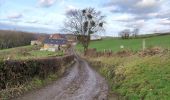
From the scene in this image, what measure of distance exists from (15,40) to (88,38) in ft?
253

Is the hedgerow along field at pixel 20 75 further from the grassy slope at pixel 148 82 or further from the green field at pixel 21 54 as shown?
the grassy slope at pixel 148 82

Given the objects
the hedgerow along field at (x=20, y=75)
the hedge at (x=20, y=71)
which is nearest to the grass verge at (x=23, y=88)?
the hedgerow along field at (x=20, y=75)

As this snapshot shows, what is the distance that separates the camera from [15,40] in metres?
154

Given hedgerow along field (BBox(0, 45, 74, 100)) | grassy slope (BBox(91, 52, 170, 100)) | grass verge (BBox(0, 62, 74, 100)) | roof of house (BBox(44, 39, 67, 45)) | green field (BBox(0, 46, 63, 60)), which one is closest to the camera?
grassy slope (BBox(91, 52, 170, 100))

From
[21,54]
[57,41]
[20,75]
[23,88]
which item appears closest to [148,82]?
[23,88]

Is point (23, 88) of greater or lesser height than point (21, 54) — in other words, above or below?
above

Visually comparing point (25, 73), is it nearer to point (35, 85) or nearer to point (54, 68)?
point (35, 85)

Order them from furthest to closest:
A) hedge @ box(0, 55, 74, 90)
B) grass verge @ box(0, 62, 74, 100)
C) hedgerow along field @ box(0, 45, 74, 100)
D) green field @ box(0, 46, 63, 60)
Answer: green field @ box(0, 46, 63, 60)
hedge @ box(0, 55, 74, 90)
hedgerow along field @ box(0, 45, 74, 100)
grass verge @ box(0, 62, 74, 100)

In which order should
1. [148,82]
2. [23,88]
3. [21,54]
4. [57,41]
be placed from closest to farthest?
[148,82] < [23,88] < [21,54] < [57,41]

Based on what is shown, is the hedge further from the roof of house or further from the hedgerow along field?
the roof of house

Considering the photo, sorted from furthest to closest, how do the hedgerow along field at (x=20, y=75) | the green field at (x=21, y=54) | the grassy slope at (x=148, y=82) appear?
the green field at (x=21, y=54)
the hedgerow along field at (x=20, y=75)
the grassy slope at (x=148, y=82)

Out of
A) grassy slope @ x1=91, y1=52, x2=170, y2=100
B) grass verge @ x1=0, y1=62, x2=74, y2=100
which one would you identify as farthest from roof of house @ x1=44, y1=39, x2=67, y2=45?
grassy slope @ x1=91, y1=52, x2=170, y2=100

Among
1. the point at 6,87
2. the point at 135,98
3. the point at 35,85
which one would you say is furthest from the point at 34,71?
the point at 135,98

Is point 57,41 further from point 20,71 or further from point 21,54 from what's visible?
point 20,71
